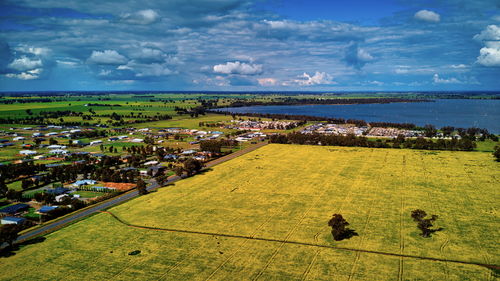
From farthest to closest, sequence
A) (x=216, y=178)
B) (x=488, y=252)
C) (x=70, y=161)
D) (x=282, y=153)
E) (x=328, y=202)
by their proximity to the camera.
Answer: (x=282, y=153) < (x=70, y=161) < (x=216, y=178) < (x=328, y=202) < (x=488, y=252)

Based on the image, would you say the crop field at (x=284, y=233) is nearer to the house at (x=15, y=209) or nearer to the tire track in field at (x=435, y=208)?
the tire track in field at (x=435, y=208)

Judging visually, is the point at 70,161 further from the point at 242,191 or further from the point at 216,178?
the point at 242,191

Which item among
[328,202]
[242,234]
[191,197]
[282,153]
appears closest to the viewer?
→ [242,234]

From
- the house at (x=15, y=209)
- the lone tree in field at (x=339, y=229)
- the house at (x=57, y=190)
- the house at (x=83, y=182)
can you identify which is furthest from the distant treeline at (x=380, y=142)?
the house at (x=15, y=209)

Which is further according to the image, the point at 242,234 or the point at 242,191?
the point at 242,191

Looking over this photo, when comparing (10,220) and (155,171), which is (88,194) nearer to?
(10,220)

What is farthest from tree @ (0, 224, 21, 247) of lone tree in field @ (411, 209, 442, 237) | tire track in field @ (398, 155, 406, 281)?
lone tree in field @ (411, 209, 442, 237)

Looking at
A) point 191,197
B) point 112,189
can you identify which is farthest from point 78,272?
point 112,189
